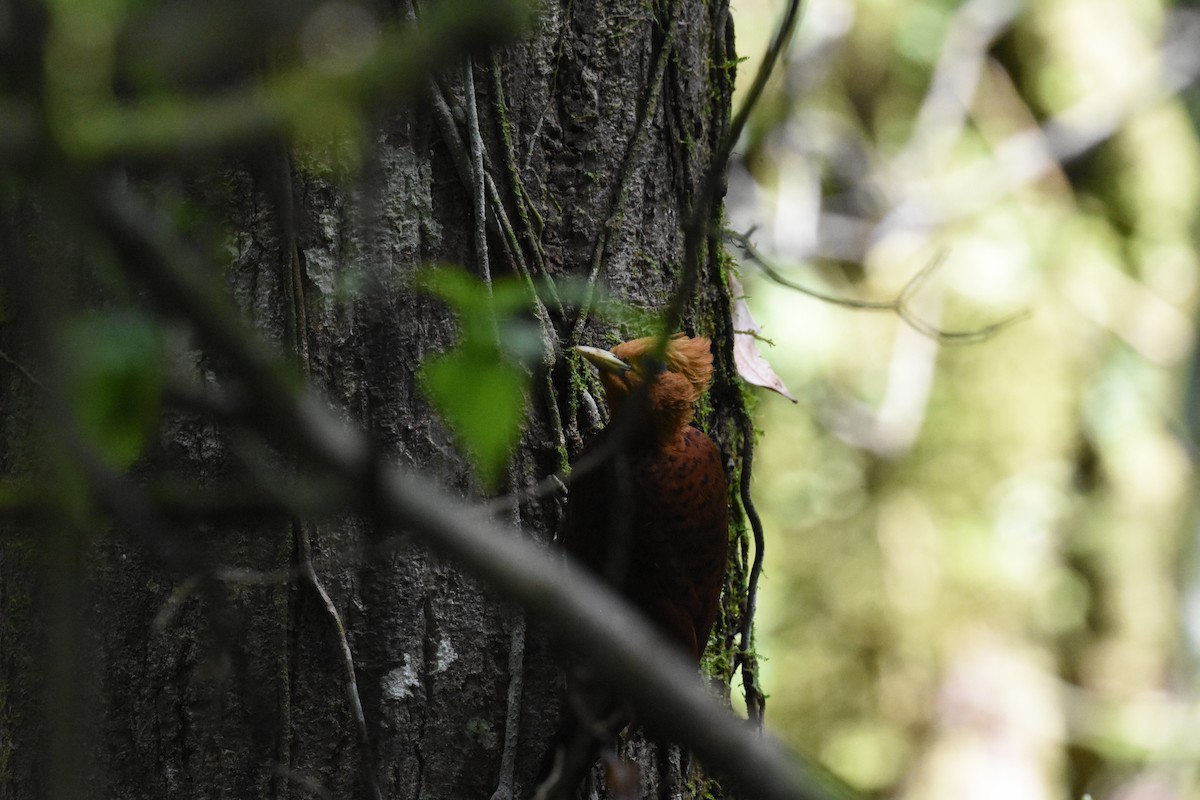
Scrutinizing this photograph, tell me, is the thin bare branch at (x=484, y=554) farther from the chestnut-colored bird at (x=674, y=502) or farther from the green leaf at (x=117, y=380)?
the chestnut-colored bird at (x=674, y=502)

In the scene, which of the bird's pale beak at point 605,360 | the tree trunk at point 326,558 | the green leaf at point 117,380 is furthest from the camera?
the bird's pale beak at point 605,360

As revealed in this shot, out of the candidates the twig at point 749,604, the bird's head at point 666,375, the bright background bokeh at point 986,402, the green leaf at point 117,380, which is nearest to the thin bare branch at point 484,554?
the green leaf at point 117,380

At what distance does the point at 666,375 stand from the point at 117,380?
130cm

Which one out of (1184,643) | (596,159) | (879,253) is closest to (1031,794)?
(1184,643)

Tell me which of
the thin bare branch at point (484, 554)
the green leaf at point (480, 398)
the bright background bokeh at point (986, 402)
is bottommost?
the thin bare branch at point (484, 554)

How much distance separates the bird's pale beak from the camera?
181 cm

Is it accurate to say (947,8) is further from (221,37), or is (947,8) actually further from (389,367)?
(221,37)

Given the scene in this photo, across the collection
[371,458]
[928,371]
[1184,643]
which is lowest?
[371,458]

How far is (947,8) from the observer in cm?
577

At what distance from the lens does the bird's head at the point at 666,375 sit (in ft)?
5.96

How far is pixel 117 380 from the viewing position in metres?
0.74

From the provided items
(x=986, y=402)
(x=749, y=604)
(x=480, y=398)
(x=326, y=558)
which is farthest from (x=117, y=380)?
(x=986, y=402)

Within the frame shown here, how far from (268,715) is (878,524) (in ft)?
15.1

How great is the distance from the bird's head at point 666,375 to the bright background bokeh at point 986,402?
3498 mm
